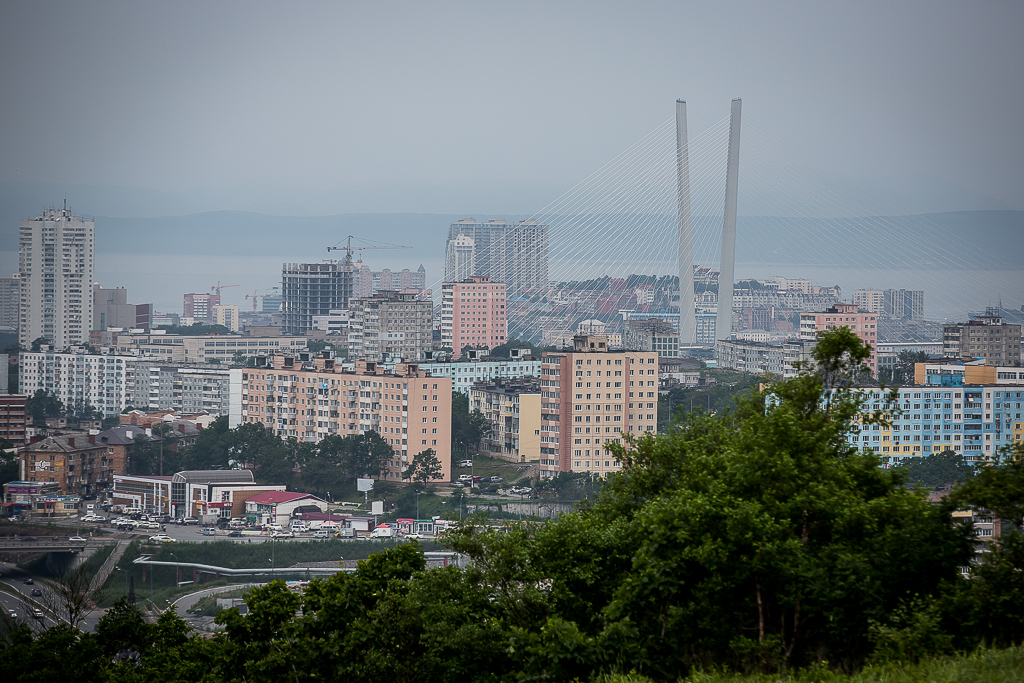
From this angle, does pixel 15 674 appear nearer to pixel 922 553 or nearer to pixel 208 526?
pixel 922 553

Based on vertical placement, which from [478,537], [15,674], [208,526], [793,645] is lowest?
[208,526]

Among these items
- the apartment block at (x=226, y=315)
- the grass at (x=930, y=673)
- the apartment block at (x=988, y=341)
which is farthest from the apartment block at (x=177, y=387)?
the grass at (x=930, y=673)

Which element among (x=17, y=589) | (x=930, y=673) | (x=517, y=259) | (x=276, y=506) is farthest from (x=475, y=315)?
(x=930, y=673)

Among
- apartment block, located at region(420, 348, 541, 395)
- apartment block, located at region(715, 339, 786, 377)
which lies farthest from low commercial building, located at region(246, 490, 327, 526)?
apartment block, located at region(715, 339, 786, 377)

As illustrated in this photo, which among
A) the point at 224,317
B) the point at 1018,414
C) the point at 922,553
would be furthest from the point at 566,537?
the point at 224,317

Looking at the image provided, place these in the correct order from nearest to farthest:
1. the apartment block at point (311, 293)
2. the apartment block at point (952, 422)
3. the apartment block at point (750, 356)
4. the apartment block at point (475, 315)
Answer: the apartment block at point (952, 422)
the apartment block at point (750, 356)
the apartment block at point (475, 315)
the apartment block at point (311, 293)

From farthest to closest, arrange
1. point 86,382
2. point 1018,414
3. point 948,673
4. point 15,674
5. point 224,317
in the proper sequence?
point 224,317, point 86,382, point 1018,414, point 15,674, point 948,673

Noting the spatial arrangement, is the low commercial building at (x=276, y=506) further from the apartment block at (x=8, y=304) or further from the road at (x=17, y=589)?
the apartment block at (x=8, y=304)
